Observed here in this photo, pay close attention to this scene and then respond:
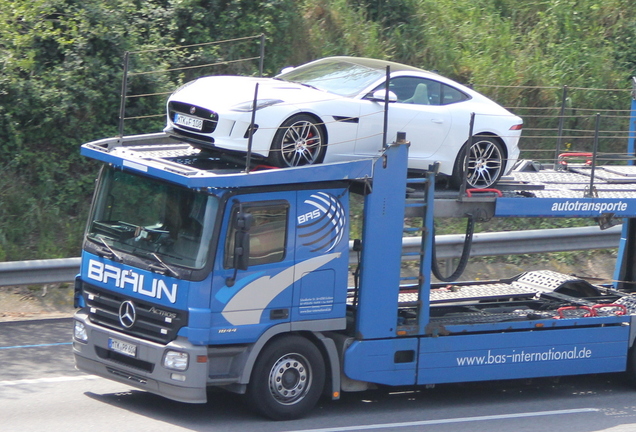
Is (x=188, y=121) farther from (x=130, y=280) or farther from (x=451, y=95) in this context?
(x=451, y=95)

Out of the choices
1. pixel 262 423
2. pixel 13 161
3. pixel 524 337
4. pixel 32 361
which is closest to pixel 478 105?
pixel 524 337

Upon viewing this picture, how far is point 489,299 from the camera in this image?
10086mm

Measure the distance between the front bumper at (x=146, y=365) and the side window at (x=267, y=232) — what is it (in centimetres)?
93

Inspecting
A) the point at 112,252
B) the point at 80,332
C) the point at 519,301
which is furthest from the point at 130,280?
the point at 519,301

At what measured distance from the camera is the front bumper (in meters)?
7.26

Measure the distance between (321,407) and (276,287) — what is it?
1.50 meters

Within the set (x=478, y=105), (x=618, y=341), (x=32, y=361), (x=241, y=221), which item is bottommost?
(x=32, y=361)

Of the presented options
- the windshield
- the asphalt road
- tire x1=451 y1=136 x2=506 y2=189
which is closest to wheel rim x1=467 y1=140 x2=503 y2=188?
tire x1=451 y1=136 x2=506 y2=189

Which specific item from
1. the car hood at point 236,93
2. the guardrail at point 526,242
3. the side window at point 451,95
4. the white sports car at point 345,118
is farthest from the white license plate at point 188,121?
the guardrail at point 526,242

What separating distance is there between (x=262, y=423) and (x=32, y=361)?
10.2ft

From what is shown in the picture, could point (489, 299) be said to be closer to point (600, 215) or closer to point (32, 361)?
point (600, 215)

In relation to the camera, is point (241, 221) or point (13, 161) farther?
point (13, 161)

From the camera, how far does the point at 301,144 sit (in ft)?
27.3

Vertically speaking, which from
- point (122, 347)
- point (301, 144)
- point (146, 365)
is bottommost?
point (146, 365)
